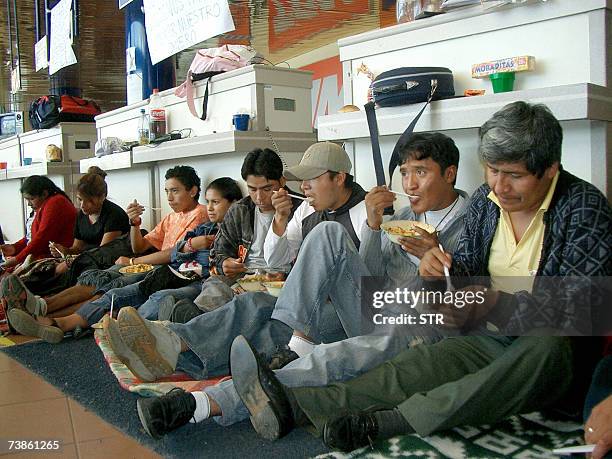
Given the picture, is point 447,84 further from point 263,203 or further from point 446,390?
point 446,390

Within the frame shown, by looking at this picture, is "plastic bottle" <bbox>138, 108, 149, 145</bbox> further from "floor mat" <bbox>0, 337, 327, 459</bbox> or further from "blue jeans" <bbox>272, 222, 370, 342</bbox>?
"blue jeans" <bbox>272, 222, 370, 342</bbox>

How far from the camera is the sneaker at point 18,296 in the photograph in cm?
287

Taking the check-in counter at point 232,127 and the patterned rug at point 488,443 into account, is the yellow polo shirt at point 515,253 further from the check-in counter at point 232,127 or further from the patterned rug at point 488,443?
the check-in counter at point 232,127

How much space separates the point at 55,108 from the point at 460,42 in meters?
4.56

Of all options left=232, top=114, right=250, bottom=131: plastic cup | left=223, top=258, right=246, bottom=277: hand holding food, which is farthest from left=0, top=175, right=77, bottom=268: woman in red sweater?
left=223, top=258, right=246, bottom=277: hand holding food

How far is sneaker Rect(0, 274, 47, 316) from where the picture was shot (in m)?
2.87

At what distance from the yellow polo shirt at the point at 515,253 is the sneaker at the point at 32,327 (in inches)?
84.0

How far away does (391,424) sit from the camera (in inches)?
60.5

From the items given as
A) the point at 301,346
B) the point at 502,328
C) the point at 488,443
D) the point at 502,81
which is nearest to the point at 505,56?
the point at 502,81

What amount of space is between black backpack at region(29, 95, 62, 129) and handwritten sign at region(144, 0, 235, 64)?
2282 mm

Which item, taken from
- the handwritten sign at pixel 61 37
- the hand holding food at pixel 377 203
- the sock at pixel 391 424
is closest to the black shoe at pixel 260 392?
the sock at pixel 391 424

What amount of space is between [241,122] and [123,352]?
1.75m

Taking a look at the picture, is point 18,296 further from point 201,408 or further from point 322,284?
point 322,284

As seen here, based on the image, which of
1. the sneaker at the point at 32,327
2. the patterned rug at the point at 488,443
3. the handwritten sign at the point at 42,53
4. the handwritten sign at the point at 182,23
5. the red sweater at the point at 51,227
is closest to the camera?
the patterned rug at the point at 488,443
